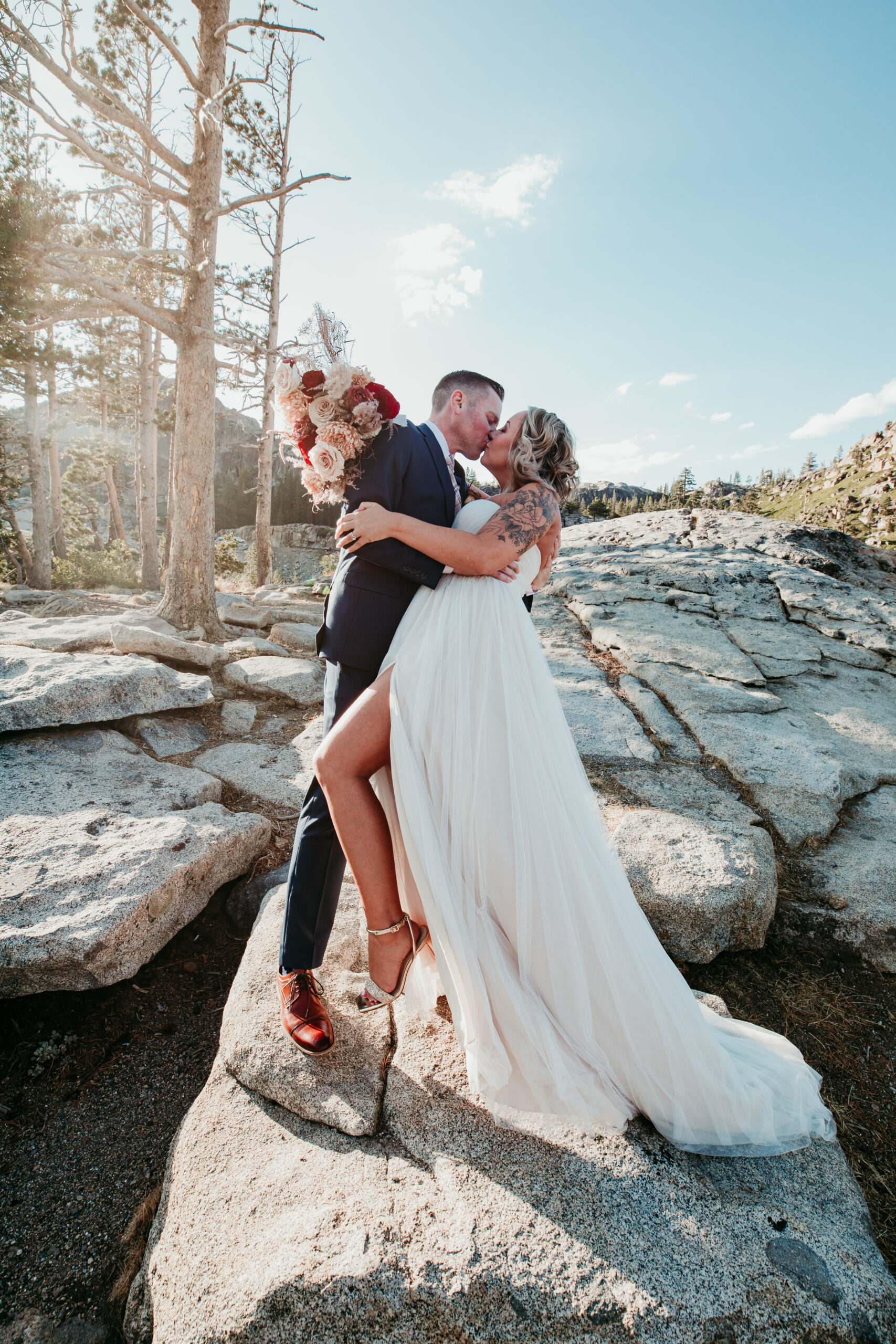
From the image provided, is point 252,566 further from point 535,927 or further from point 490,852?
point 535,927

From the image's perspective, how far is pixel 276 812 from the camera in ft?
12.5

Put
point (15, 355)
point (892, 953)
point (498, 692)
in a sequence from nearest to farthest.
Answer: point (498, 692) < point (892, 953) < point (15, 355)

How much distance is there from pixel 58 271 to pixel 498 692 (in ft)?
26.6

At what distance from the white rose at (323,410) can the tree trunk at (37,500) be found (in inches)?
591

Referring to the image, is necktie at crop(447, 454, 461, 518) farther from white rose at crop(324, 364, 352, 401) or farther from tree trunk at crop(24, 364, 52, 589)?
tree trunk at crop(24, 364, 52, 589)

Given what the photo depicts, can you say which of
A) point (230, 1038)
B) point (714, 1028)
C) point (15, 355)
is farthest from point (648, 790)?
point (15, 355)

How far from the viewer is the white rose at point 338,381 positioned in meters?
2.06

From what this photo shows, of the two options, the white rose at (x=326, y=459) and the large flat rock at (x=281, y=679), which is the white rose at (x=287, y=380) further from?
the large flat rock at (x=281, y=679)

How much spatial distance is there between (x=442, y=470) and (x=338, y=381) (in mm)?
505

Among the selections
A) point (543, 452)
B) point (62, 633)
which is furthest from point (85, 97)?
point (543, 452)

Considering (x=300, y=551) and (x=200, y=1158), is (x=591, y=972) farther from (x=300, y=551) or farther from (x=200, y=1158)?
(x=300, y=551)

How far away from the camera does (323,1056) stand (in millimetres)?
2062

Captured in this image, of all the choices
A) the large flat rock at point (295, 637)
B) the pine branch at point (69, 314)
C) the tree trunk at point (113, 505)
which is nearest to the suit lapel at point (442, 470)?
the large flat rock at point (295, 637)

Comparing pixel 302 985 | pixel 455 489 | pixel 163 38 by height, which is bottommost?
pixel 302 985
